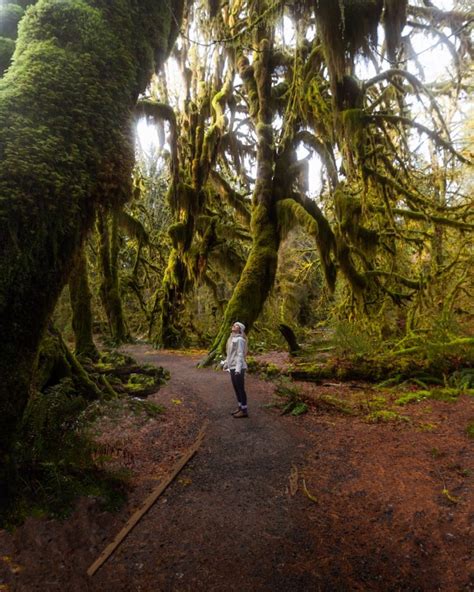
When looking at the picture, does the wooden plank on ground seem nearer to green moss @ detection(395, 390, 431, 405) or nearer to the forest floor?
the forest floor

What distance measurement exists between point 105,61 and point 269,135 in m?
9.15

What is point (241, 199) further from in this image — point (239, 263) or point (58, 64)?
point (58, 64)

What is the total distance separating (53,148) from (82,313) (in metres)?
7.17

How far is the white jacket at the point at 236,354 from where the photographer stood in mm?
6738

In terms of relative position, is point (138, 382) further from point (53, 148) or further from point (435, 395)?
point (435, 395)

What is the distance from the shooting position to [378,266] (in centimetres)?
1245

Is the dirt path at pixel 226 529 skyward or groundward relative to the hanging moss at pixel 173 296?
groundward

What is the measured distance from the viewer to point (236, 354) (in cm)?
681

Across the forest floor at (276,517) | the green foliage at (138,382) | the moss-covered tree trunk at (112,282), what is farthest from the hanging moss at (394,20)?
the moss-covered tree trunk at (112,282)

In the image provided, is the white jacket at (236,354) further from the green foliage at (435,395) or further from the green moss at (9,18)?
the green moss at (9,18)

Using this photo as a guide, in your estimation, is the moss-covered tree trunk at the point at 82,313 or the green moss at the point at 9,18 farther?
the moss-covered tree trunk at the point at 82,313

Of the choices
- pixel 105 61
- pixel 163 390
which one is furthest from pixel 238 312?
pixel 105 61

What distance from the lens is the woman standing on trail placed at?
6.56 m

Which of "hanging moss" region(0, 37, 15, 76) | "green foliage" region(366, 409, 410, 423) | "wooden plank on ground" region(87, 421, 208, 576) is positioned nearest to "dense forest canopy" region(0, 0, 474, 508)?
"hanging moss" region(0, 37, 15, 76)
